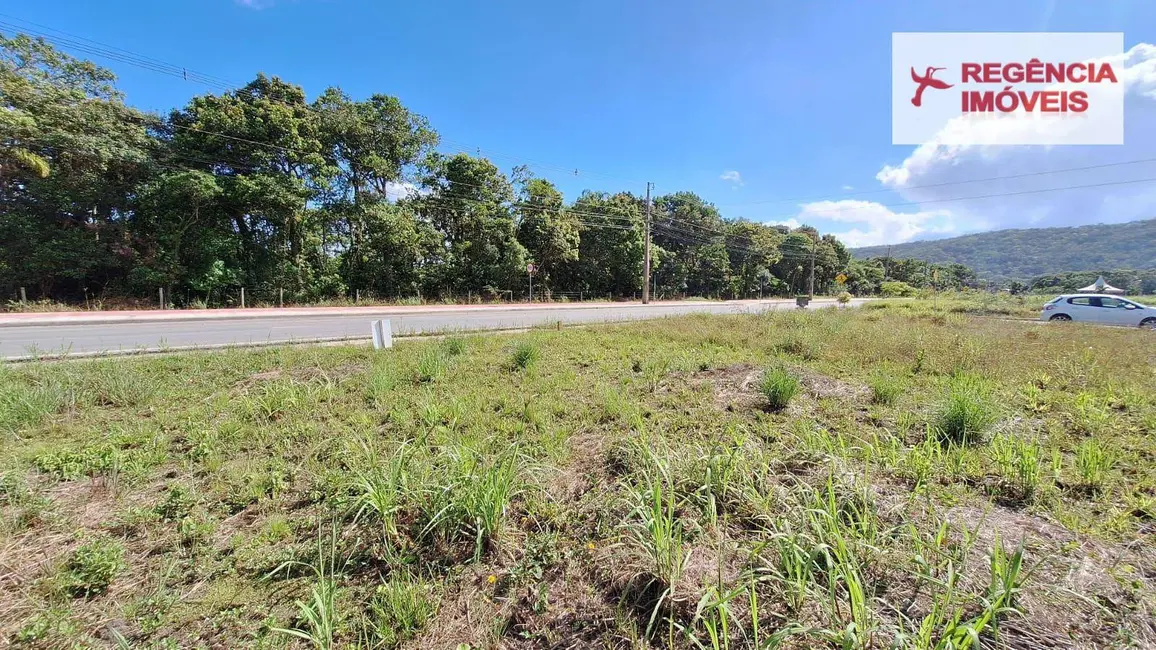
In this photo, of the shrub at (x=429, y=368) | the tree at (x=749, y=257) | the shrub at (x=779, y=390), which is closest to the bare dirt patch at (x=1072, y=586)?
the shrub at (x=779, y=390)

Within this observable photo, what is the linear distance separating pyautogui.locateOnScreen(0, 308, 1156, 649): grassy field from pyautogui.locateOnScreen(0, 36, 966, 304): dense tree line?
58.0 ft

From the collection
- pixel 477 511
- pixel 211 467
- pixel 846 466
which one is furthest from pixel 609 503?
pixel 211 467

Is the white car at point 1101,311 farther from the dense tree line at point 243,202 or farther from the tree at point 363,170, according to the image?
the tree at point 363,170

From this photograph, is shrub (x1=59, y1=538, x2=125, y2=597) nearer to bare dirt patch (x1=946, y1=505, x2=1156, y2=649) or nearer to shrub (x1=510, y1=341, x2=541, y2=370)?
bare dirt patch (x1=946, y1=505, x2=1156, y2=649)

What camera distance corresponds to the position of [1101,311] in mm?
14547

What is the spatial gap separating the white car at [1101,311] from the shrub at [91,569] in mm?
24639

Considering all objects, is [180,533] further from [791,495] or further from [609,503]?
[791,495]

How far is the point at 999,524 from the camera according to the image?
7.47 ft

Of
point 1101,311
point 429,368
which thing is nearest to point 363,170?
point 429,368

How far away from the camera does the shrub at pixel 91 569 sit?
78.7 inches

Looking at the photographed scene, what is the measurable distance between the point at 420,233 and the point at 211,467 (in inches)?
875

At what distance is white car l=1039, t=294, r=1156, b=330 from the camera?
14.0 meters

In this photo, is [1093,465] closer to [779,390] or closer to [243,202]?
[779,390]

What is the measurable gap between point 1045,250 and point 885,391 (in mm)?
145938
